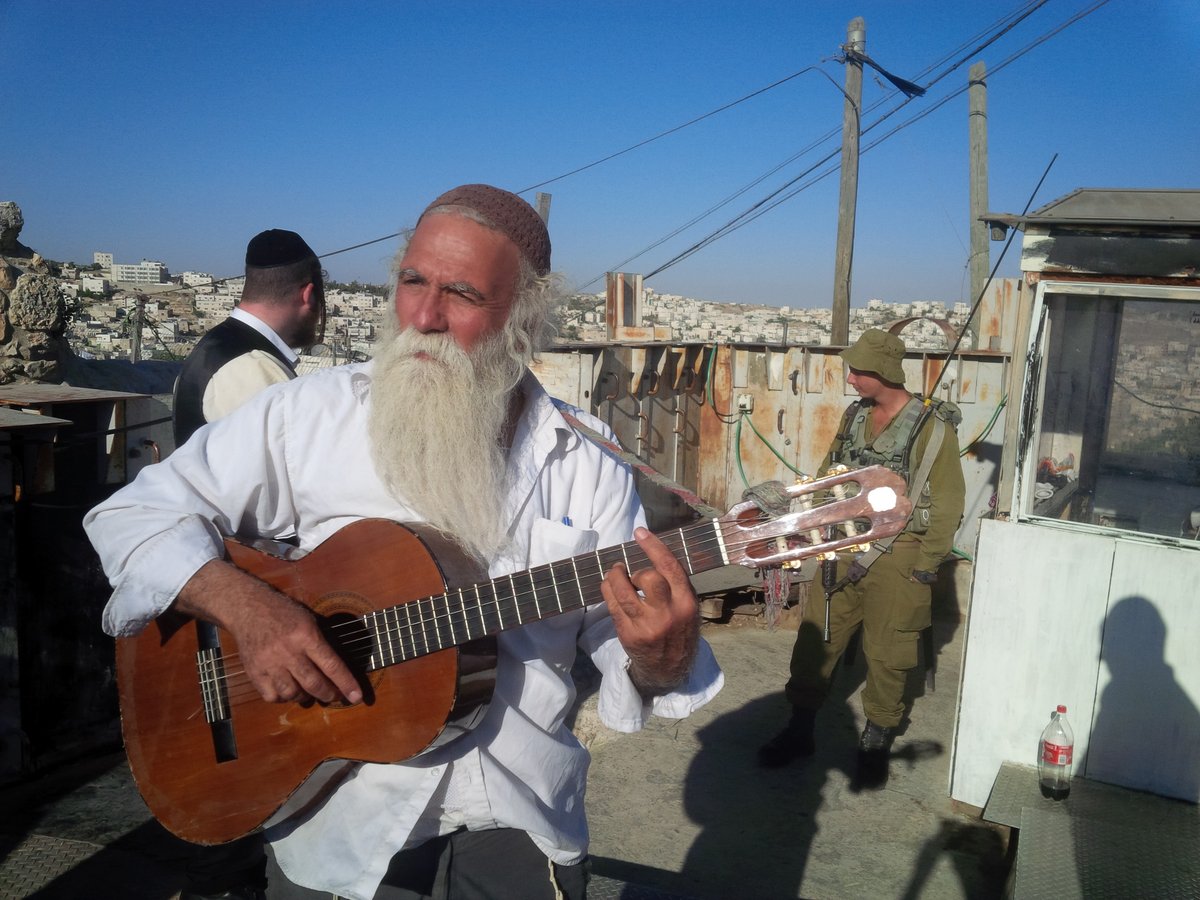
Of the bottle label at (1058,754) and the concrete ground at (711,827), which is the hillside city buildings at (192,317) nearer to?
the concrete ground at (711,827)

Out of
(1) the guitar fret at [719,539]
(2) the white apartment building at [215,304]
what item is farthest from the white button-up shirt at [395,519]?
(2) the white apartment building at [215,304]

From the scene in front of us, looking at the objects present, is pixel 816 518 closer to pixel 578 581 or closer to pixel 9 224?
pixel 578 581

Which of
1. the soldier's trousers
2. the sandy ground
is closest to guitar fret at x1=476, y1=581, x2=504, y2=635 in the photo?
the sandy ground

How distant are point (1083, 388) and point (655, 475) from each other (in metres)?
2.80

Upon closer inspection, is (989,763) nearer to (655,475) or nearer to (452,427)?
(655,475)

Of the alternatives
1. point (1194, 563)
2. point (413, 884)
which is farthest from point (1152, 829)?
point (413, 884)

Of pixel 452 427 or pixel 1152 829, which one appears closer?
pixel 452 427

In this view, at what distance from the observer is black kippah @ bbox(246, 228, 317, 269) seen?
134 inches

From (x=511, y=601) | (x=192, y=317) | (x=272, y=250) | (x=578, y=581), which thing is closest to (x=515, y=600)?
(x=511, y=601)

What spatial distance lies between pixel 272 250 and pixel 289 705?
2166mm

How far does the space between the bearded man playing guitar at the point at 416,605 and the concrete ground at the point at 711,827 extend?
1432 millimetres

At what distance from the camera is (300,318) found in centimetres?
347

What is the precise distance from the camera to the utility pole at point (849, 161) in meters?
10.6

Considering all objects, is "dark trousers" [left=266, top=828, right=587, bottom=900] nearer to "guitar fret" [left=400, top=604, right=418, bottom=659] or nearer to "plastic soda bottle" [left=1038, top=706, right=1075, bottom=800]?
"guitar fret" [left=400, top=604, right=418, bottom=659]
